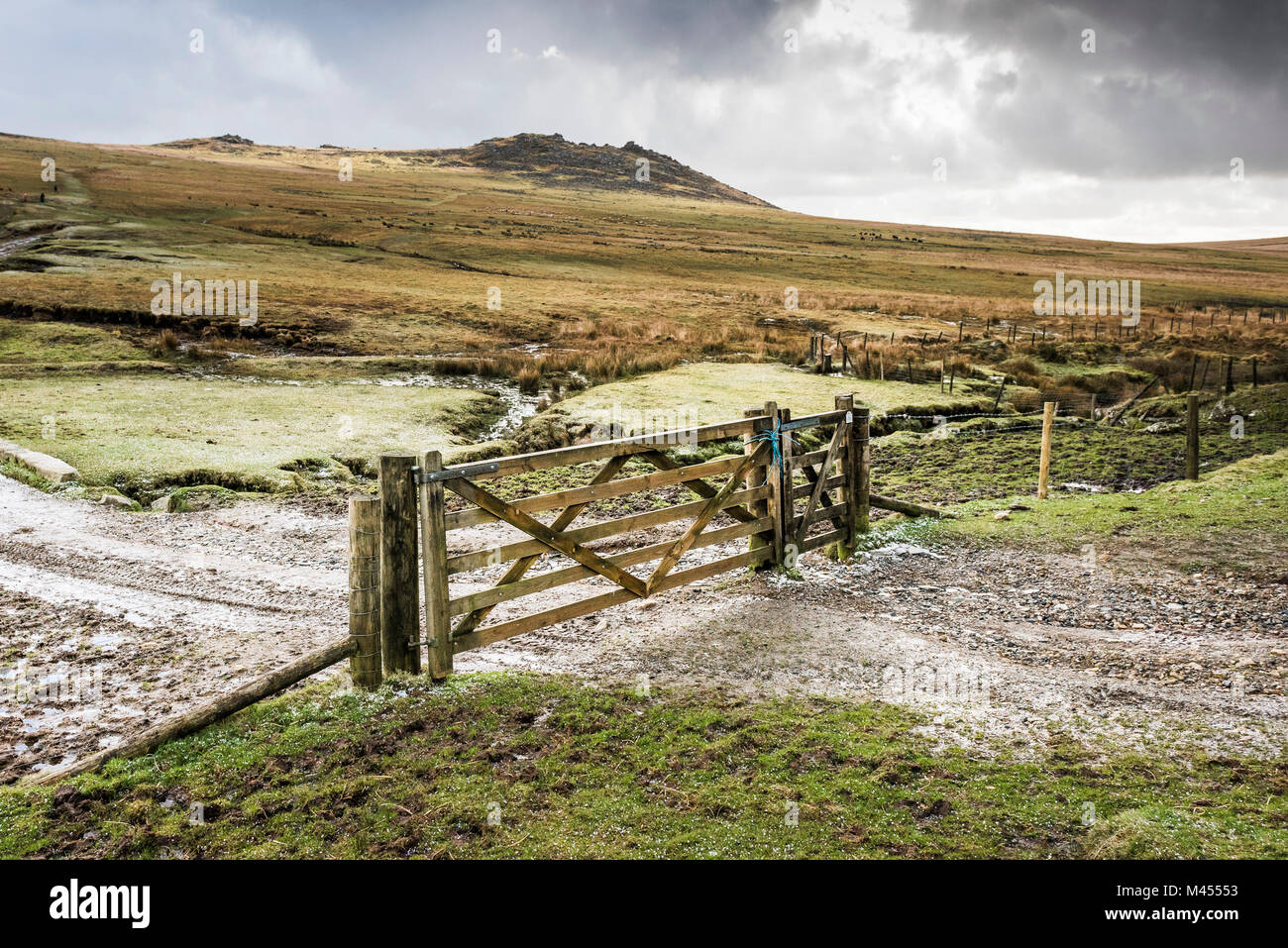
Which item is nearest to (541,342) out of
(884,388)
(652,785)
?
(884,388)

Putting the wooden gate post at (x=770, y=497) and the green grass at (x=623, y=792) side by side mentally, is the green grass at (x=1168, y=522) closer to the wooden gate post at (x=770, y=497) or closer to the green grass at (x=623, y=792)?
the wooden gate post at (x=770, y=497)

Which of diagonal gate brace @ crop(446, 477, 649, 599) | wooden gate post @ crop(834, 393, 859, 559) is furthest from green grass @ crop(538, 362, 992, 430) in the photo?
diagonal gate brace @ crop(446, 477, 649, 599)

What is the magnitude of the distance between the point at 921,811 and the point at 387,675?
4.79 metres

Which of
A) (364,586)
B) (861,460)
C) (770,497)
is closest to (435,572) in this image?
(364,586)

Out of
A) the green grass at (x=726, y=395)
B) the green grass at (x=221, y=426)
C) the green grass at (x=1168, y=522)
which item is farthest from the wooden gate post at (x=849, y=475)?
the green grass at (x=221, y=426)

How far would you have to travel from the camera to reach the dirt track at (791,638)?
23.9 feet

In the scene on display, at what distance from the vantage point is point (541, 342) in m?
37.8

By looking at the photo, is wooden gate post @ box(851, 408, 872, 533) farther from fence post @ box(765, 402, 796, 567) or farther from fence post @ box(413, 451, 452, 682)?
fence post @ box(413, 451, 452, 682)

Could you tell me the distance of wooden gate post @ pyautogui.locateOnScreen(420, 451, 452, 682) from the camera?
24.6 ft

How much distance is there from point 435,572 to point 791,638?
4049 mm

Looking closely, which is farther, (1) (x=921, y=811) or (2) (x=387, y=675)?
(2) (x=387, y=675)

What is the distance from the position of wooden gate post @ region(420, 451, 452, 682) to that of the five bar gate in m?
0.01

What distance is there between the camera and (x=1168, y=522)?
13.1 meters
